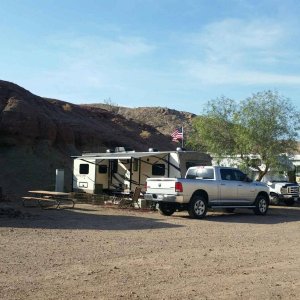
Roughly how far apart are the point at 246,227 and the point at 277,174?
13071mm

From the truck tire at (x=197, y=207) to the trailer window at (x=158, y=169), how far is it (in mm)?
5460

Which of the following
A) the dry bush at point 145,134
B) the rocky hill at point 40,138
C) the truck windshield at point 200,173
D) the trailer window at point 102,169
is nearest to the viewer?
the truck windshield at point 200,173

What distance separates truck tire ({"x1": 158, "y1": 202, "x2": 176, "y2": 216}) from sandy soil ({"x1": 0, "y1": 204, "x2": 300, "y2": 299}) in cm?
244

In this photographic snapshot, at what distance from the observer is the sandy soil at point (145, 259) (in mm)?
7176

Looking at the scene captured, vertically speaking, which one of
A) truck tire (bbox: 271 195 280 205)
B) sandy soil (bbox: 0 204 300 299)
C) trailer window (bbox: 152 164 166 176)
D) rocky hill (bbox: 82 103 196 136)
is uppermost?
rocky hill (bbox: 82 103 196 136)

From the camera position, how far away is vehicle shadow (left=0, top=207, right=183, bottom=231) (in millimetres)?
14781

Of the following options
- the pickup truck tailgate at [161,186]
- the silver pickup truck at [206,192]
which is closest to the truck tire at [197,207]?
the silver pickup truck at [206,192]

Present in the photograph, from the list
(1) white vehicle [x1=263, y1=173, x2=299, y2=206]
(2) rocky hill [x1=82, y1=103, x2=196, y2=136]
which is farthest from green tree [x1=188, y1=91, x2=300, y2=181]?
(2) rocky hill [x1=82, y1=103, x2=196, y2=136]

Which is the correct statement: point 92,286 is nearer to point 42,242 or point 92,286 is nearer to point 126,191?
point 42,242

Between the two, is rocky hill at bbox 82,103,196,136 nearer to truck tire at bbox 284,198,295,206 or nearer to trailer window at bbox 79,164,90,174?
truck tire at bbox 284,198,295,206

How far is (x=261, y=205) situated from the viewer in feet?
68.1

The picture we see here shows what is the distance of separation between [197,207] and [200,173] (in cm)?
184

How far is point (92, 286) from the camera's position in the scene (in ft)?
24.0

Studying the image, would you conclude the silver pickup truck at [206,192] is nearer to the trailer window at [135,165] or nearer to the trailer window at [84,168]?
the trailer window at [135,165]
